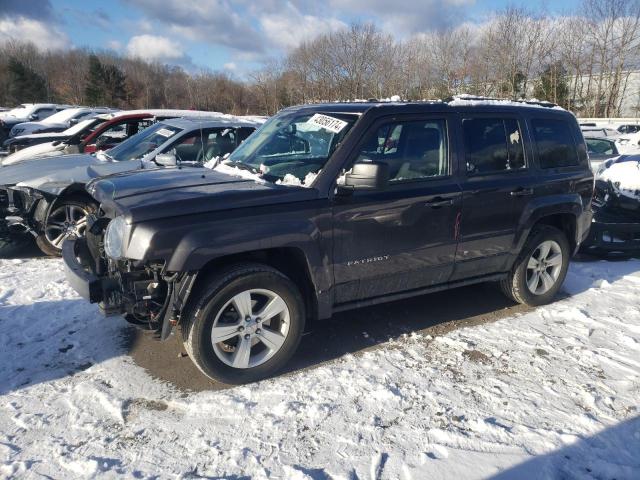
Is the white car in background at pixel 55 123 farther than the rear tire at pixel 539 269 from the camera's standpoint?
Yes

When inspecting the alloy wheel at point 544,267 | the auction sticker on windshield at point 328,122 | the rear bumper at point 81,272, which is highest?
the auction sticker on windshield at point 328,122

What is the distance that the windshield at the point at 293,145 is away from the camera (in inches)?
151

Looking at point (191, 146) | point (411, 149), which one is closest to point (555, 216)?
point (411, 149)

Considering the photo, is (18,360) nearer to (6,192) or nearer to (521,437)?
(6,192)

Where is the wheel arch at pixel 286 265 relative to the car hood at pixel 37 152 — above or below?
below

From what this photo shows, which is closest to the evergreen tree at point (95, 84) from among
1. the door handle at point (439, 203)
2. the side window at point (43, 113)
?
the side window at point (43, 113)

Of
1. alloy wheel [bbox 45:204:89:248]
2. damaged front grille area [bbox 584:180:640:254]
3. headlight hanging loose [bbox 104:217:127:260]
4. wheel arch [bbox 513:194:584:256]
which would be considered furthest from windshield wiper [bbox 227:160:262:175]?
damaged front grille area [bbox 584:180:640:254]

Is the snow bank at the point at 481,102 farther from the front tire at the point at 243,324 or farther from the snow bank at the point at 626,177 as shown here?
the snow bank at the point at 626,177

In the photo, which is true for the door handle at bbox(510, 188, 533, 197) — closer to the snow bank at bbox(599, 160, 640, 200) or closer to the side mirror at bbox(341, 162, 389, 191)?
the side mirror at bbox(341, 162, 389, 191)

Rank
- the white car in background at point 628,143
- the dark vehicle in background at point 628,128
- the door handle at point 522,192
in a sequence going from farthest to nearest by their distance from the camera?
1. the dark vehicle in background at point 628,128
2. the white car in background at point 628,143
3. the door handle at point 522,192

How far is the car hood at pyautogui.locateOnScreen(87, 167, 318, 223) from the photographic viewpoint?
3162 millimetres

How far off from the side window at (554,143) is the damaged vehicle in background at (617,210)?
7.02 feet

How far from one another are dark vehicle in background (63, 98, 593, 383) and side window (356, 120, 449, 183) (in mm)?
12

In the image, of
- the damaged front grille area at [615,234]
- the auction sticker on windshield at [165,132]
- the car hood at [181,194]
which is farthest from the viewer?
the auction sticker on windshield at [165,132]
